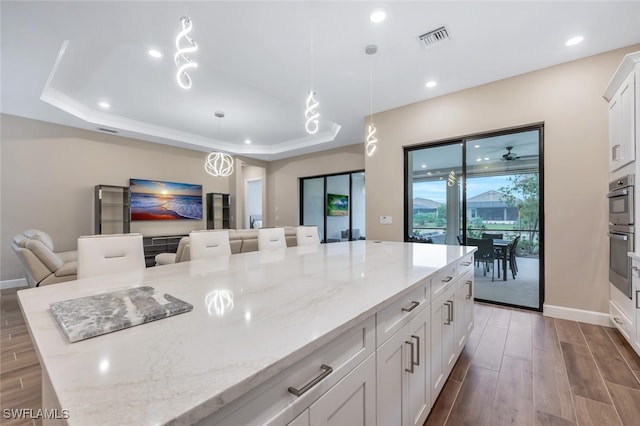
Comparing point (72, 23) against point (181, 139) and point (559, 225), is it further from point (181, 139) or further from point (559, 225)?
point (559, 225)

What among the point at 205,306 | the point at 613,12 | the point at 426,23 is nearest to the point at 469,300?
the point at 205,306

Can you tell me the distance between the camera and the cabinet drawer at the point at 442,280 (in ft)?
5.03

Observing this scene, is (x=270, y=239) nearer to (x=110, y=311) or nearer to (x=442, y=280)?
(x=442, y=280)

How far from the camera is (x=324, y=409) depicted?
75 centimetres

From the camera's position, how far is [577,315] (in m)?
2.98

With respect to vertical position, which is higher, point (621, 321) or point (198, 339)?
point (198, 339)

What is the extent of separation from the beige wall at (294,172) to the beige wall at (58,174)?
2837mm

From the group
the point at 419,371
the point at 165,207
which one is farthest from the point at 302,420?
A: the point at 165,207

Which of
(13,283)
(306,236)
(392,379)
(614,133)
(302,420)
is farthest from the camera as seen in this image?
(13,283)

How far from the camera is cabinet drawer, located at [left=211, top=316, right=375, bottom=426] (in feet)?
1.81

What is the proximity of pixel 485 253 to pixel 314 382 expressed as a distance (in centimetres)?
392

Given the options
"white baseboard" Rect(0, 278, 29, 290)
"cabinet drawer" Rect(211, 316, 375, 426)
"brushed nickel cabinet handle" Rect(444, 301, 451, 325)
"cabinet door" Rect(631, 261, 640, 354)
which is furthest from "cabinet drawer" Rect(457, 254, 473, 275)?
"white baseboard" Rect(0, 278, 29, 290)

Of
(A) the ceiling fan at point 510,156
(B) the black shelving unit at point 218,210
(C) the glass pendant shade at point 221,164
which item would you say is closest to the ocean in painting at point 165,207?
(B) the black shelving unit at point 218,210

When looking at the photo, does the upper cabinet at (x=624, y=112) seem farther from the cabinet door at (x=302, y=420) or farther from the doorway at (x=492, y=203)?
the cabinet door at (x=302, y=420)
